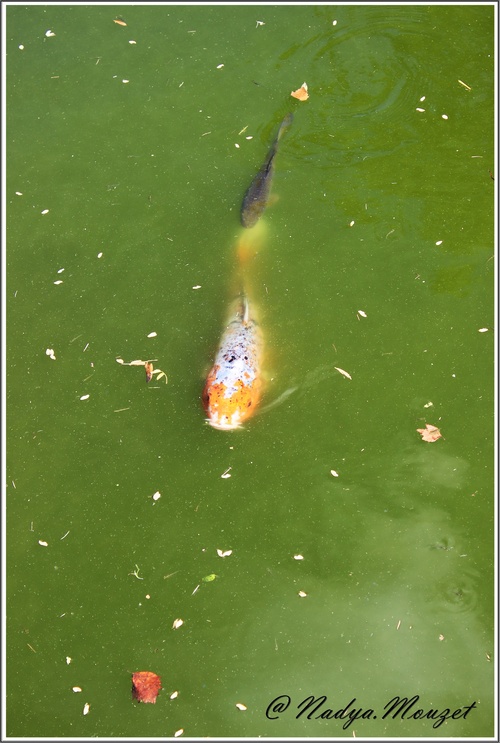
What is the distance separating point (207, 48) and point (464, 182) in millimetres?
1650

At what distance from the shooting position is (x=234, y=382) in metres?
2.70

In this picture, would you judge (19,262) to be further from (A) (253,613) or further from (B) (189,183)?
(A) (253,613)

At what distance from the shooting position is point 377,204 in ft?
10.8

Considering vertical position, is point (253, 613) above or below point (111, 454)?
below

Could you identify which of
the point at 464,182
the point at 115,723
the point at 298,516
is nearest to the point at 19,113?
the point at 464,182

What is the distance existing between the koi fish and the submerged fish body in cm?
66

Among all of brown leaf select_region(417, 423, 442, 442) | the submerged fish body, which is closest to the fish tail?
the submerged fish body

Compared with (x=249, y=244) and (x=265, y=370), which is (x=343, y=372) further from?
(x=249, y=244)

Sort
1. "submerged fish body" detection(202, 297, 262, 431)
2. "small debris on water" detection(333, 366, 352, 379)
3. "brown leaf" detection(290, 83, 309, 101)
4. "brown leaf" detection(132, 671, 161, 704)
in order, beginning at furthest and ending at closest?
"brown leaf" detection(290, 83, 309, 101)
"small debris on water" detection(333, 366, 352, 379)
"submerged fish body" detection(202, 297, 262, 431)
"brown leaf" detection(132, 671, 161, 704)

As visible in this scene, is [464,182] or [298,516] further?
[464,182]

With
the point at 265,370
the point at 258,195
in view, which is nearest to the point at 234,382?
the point at 265,370

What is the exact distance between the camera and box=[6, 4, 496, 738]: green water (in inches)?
94.4

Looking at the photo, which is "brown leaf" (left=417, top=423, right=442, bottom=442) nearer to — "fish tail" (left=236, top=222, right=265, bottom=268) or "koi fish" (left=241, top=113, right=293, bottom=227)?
"fish tail" (left=236, top=222, right=265, bottom=268)

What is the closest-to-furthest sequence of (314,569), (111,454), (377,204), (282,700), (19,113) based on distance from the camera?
(282,700) < (314,569) < (111,454) < (377,204) < (19,113)
